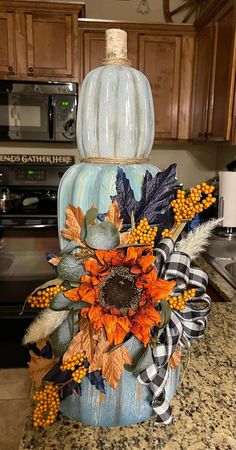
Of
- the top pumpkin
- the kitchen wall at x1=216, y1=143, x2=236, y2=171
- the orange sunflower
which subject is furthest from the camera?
the kitchen wall at x1=216, y1=143, x2=236, y2=171

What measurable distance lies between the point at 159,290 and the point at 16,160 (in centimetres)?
222

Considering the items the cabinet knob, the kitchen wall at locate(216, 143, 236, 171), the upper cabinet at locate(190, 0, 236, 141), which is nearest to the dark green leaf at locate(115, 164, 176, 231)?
the upper cabinet at locate(190, 0, 236, 141)

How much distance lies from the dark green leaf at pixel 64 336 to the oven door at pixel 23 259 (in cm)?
165

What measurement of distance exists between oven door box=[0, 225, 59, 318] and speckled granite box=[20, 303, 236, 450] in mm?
1561

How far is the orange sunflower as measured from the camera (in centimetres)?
41

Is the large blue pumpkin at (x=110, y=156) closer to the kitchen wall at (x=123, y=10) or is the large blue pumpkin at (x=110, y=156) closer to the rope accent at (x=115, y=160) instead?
the rope accent at (x=115, y=160)

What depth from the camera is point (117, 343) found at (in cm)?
41

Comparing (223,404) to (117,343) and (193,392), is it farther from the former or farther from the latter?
(117,343)

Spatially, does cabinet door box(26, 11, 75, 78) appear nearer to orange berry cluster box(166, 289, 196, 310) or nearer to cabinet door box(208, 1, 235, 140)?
cabinet door box(208, 1, 235, 140)

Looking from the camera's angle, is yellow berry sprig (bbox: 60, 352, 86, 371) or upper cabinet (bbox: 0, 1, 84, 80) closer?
yellow berry sprig (bbox: 60, 352, 86, 371)

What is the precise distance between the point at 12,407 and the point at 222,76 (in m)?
1.89

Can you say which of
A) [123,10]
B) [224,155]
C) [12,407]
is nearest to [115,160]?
[12,407]

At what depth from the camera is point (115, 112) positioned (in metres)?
0.51

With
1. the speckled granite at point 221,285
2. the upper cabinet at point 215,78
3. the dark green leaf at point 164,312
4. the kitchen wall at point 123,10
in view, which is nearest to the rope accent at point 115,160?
the dark green leaf at point 164,312
